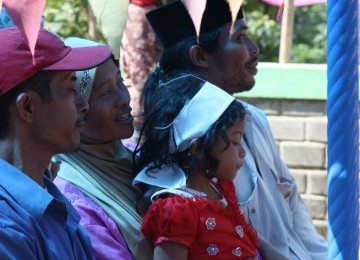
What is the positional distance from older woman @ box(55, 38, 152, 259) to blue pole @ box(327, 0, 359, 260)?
74 centimetres

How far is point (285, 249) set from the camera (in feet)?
11.3

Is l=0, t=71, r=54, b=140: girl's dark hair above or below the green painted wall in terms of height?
above

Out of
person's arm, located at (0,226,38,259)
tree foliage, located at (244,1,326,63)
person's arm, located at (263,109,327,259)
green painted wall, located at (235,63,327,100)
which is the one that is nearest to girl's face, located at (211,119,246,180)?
person's arm, located at (263,109,327,259)

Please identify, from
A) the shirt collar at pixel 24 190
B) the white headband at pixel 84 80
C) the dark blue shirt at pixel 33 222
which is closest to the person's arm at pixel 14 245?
the dark blue shirt at pixel 33 222

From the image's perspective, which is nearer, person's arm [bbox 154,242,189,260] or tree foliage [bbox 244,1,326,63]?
person's arm [bbox 154,242,189,260]

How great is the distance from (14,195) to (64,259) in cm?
20

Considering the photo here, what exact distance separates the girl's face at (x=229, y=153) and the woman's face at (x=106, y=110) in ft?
0.94

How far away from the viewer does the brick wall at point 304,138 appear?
635 centimetres

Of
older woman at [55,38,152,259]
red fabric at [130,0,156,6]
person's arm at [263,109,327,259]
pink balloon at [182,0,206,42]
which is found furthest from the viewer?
red fabric at [130,0,156,6]

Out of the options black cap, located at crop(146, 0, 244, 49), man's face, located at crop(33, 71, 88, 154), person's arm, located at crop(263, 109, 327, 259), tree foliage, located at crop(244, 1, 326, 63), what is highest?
man's face, located at crop(33, 71, 88, 154)

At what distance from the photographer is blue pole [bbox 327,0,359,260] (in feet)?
7.72

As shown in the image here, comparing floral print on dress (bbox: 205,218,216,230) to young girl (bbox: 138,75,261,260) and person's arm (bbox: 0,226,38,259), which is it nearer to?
young girl (bbox: 138,75,261,260)

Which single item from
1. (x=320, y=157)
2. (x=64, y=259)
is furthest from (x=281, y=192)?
(x=320, y=157)

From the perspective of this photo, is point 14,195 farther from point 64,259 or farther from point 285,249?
point 285,249
